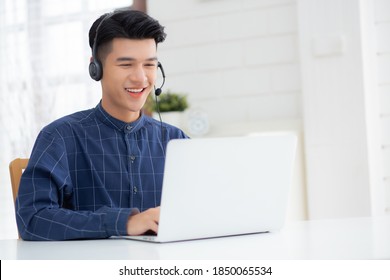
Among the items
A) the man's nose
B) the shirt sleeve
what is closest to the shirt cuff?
the shirt sleeve

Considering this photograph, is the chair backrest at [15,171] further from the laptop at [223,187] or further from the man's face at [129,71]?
the laptop at [223,187]

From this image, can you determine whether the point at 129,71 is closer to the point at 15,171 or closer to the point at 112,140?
the point at 112,140

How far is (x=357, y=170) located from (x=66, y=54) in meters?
1.86

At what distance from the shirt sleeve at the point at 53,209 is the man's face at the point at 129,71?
0.20 metres

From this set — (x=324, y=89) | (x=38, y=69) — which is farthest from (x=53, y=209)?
(x=38, y=69)

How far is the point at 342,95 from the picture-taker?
10.3ft

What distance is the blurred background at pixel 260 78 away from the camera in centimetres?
312

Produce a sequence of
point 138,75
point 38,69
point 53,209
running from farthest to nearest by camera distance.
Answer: point 38,69
point 138,75
point 53,209

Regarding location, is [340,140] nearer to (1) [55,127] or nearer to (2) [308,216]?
(2) [308,216]

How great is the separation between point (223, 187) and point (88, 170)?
57cm

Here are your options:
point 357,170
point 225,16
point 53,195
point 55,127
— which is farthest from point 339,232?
point 225,16

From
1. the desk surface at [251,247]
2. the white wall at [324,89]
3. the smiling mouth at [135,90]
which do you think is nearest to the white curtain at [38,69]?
the white wall at [324,89]

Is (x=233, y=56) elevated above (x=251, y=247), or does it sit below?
above

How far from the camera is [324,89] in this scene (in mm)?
3156
